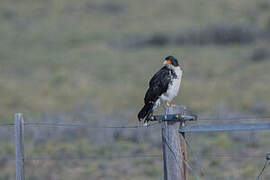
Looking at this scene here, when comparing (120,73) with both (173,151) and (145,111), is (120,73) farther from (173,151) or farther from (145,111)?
(173,151)

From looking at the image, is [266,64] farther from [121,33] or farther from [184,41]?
[121,33]

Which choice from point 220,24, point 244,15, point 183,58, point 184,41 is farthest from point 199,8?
point 183,58

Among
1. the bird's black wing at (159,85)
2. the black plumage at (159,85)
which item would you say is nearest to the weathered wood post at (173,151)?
the black plumage at (159,85)

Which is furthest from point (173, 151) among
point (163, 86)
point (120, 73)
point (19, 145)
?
point (120, 73)

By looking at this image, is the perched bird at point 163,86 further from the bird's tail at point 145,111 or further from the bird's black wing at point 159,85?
the bird's tail at point 145,111

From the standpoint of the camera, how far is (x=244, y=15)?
4147 centimetres

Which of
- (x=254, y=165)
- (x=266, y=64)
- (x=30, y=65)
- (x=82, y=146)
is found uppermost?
(x=30, y=65)

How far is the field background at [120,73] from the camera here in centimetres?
1296

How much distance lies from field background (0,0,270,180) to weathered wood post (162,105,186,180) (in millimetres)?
5685

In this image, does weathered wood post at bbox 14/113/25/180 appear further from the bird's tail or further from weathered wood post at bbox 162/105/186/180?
weathered wood post at bbox 162/105/186/180

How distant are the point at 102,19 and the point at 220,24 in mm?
9412

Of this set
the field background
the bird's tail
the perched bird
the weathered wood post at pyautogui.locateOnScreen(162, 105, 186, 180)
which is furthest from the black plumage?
the field background

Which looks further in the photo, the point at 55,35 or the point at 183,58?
the point at 55,35

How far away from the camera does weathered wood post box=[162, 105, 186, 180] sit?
5184 mm
